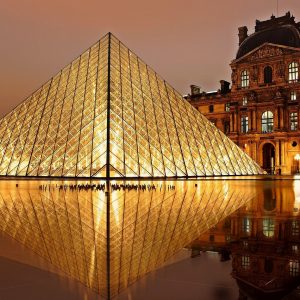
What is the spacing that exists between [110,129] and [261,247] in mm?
18368

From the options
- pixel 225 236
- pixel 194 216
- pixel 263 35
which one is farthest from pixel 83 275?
pixel 263 35

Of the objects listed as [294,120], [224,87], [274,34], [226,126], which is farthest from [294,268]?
[224,87]

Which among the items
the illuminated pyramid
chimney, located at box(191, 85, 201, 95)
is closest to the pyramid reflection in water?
the illuminated pyramid

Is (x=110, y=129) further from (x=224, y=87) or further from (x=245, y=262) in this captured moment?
(x=224, y=87)

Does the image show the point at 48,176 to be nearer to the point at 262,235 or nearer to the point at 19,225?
the point at 19,225

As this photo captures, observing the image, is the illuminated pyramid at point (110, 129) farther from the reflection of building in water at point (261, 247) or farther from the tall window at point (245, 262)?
the tall window at point (245, 262)

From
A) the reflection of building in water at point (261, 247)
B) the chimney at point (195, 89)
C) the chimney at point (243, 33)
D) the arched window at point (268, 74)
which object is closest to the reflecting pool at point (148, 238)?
the reflection of building in water at point (261, 247)

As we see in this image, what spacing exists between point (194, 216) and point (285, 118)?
4680 cm

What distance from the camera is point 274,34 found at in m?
54.9

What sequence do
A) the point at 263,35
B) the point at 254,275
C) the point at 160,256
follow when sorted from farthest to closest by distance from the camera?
the point at 263,35 → the point at 160,256 → the point at 254,275

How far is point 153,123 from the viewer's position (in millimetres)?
26219

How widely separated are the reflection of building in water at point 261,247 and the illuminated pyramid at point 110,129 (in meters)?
14.5

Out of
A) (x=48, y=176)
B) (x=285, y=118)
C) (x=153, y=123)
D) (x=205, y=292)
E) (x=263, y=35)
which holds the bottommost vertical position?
(x=205, y=292)

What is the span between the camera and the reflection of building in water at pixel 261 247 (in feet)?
12.3
